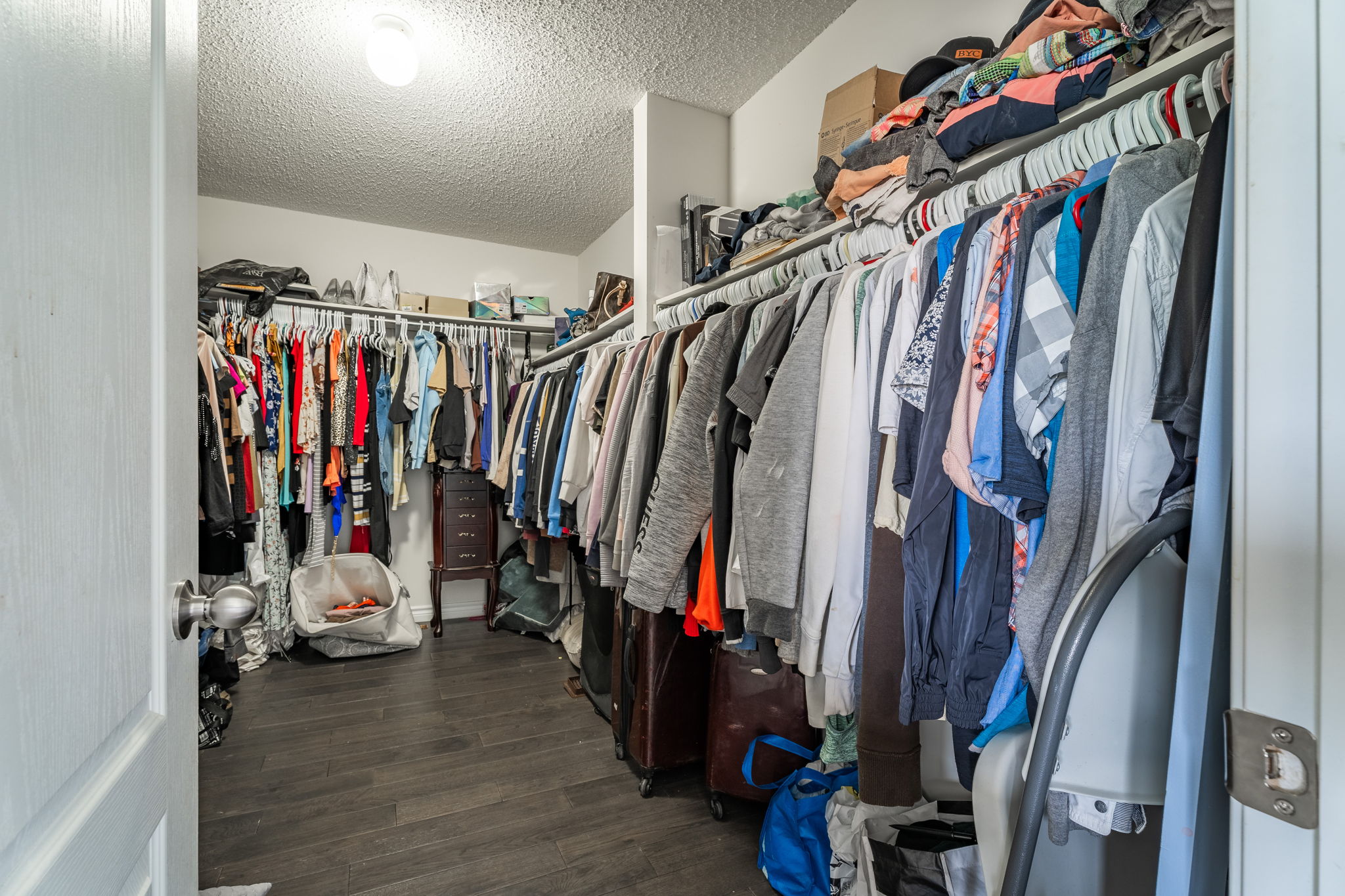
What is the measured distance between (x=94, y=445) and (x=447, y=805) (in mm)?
1915

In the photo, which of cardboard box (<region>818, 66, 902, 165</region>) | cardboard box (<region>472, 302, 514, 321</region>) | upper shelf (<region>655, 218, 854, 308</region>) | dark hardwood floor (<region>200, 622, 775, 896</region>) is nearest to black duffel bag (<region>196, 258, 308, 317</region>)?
cardboard box (<region>472, 302, 514, 321</region>)

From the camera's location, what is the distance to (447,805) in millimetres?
1920

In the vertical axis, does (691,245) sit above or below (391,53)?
below

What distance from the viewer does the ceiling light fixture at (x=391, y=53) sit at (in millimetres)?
2053

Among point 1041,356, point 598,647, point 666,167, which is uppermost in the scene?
point 666,167

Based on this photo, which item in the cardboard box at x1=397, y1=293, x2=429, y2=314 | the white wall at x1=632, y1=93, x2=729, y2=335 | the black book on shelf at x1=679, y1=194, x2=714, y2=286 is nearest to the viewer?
the black book on shelf at x1=679, y1=194, x2=714, y2=286

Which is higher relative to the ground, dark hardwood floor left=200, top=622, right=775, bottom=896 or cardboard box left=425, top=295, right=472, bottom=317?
cardboard box left=425, top=295, right=472, bottom=317

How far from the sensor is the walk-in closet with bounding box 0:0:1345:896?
14.0 inches

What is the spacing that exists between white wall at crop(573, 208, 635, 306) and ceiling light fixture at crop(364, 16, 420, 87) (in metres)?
1.41

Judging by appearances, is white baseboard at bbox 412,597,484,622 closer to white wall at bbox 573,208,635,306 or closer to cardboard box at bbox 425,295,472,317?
cardboard box at bbox 425,295,472,317

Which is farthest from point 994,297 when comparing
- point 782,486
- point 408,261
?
point 408,261

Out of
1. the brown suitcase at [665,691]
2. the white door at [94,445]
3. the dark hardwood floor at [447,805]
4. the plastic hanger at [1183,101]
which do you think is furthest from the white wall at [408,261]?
the plastic hanger at [1183,101]

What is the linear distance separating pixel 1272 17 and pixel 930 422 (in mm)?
629

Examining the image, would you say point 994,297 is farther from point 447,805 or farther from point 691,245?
point 447,805
